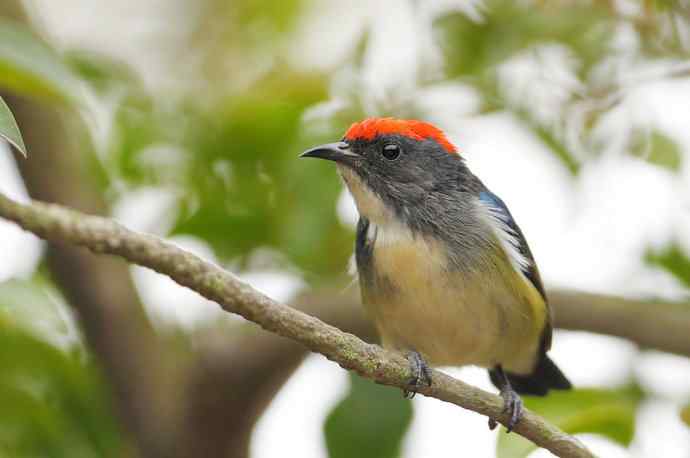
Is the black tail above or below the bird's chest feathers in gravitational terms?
below

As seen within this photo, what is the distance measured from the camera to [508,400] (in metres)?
3.76

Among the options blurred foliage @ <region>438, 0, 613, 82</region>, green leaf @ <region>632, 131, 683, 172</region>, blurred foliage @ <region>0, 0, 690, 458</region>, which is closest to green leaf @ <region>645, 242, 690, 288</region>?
blurred foliage @ <region>0, 0, 690, 458</region>

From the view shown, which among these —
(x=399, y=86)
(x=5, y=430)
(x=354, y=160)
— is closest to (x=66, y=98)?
(x=5, y=430)

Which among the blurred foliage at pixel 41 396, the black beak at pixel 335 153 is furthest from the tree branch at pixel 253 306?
the black beak at pixel 335 153

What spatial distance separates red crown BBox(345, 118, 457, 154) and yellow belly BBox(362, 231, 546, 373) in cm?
53

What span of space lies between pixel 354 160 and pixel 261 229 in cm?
59

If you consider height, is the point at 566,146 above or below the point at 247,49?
below

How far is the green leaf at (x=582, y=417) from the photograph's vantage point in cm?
302

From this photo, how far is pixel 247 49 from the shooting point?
620 cm

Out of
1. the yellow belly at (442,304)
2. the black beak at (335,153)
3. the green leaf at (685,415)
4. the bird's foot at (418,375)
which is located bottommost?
the green leaf at (685,415)

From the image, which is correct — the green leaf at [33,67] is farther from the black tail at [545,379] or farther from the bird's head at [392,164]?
the black tail at [545,379]

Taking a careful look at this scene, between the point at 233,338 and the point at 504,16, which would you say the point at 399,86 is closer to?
the point at 504,16

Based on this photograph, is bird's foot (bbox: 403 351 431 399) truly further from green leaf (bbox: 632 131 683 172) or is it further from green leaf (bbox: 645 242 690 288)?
green leaf (bbox: 645 242 690 288)

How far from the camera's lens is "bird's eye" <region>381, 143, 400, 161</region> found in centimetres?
461
